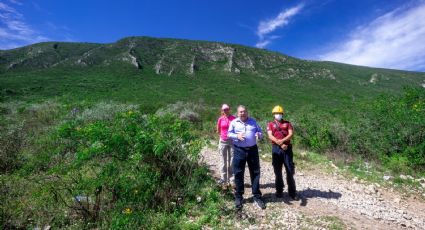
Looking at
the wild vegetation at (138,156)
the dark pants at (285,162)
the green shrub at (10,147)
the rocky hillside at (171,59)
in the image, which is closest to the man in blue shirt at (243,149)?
the dark pants at (285,162)

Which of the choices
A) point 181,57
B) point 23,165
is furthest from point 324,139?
point 181,57

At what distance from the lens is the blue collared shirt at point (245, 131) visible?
484cm

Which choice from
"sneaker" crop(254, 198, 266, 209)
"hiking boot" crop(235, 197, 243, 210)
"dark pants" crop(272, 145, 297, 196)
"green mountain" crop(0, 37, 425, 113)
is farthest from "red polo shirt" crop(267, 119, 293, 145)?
"green mountain" crop(0, 37, 425, 113)

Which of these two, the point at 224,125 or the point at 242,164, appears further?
the point at 224,125

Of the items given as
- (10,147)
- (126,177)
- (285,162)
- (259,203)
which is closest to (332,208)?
(285,162)

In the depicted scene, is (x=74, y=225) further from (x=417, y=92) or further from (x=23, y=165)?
(x=417, y=92)

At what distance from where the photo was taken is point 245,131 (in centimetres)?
486

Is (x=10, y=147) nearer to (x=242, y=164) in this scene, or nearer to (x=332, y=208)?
(x=242, y=164)

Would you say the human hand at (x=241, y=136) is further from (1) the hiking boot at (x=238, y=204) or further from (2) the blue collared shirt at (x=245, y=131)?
(1) the hiking boot at (x=238, y=204)

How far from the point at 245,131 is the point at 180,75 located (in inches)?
2262

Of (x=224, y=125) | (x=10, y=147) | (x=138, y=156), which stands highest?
(x=224, y=125)

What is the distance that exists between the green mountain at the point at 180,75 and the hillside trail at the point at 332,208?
29.9 meters

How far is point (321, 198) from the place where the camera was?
219 inches

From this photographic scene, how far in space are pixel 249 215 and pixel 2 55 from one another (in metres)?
81.1
